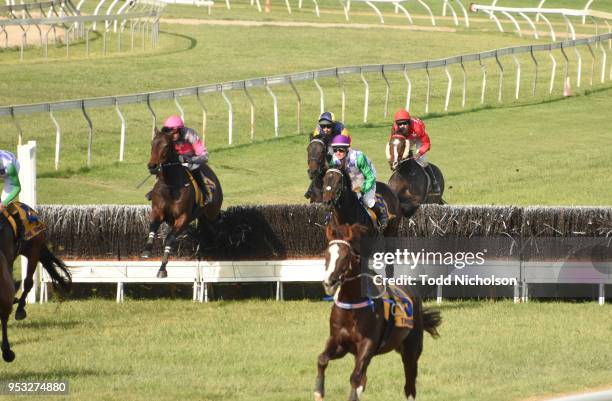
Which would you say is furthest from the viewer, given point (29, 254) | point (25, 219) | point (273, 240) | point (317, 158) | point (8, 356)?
point (273, 240)

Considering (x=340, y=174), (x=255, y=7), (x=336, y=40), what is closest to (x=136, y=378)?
(x=340, y=174)

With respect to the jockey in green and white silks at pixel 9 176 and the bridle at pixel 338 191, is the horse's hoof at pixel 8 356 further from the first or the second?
the bridle at pixel 338 191

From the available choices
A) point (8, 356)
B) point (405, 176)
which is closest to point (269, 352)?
point (8, 356)

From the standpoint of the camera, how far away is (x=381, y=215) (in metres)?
14.6

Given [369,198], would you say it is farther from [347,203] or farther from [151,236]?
[151,236]

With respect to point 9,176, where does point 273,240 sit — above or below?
below

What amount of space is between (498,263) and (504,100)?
2132 cm

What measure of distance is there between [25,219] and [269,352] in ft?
10.4

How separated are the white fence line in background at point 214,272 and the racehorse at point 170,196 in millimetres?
409

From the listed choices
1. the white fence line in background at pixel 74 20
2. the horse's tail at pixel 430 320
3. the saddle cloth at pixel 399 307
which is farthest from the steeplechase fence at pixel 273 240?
the white fence line in background at pixel 74 20

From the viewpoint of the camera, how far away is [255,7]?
61562 mm

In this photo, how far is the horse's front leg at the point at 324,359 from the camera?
915 centimetres

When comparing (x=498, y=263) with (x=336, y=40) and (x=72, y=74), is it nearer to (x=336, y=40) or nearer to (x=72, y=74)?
(x=72, y=74)

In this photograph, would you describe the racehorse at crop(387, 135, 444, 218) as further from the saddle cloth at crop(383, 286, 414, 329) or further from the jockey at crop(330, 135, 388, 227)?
the saddle cloth at crop(383, 286, 414, 329)
